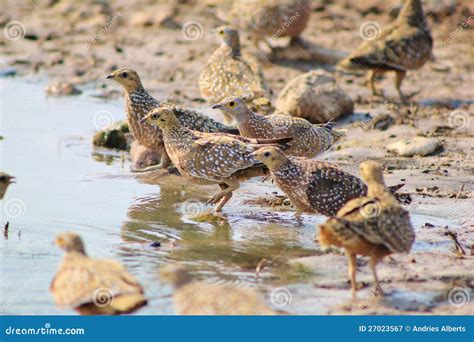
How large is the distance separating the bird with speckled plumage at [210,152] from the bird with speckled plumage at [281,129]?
0.58 m

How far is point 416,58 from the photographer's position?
51.2 ft

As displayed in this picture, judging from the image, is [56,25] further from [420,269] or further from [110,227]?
[420,269]

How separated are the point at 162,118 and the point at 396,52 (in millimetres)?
5101

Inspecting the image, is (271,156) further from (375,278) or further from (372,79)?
(372,79)

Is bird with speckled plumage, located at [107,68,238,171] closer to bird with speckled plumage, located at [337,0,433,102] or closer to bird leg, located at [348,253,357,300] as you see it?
bird with speckled plumage, located at [337,0,433,102]

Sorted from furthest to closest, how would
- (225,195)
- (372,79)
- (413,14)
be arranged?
(413,14), (372,79), (225,195)

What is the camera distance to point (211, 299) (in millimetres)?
7980

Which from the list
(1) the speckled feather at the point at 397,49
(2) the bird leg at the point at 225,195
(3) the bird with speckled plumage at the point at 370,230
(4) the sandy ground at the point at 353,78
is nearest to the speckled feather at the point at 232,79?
(4) the sandy ground at the point at 353,78

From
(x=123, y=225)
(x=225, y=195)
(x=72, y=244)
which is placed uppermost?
(x=225, y=195)

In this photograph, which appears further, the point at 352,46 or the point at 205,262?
the point at 352,46

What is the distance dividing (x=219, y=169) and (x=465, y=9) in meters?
9.45

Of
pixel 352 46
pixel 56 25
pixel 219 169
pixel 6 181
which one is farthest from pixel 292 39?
pixel 6 181

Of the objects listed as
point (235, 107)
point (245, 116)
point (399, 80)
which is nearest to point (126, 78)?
point (235, 107)

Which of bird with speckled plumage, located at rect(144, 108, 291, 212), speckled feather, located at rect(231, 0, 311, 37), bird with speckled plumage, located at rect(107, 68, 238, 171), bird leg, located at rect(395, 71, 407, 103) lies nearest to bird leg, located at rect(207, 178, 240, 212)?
bird with speckled plumage, located at rect(144, 108, 291, 212)
